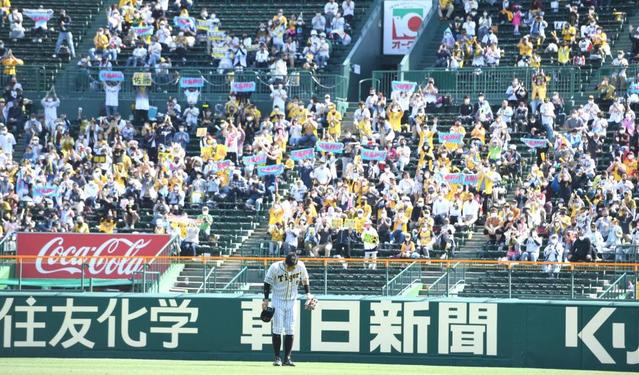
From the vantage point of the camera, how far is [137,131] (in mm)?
38594

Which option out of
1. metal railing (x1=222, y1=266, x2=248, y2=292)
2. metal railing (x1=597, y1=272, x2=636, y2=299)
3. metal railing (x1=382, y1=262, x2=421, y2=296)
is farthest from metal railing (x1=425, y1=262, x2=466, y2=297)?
metal railing (x1=222, y1=266, x2=248, y2=292)

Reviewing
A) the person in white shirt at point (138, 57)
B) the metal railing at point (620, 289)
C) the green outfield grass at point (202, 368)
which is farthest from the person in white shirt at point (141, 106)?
the metal railing at point (620, 289)

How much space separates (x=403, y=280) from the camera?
78.6 ft

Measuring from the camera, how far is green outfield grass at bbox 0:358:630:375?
19.4 m

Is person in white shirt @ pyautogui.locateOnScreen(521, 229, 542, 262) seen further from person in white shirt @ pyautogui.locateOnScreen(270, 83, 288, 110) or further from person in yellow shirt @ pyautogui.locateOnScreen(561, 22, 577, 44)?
person in white shirt @ pyautogui.locateOnScreen(270, 83, 288, 110)

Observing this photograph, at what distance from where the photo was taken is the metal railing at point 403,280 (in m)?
23.9

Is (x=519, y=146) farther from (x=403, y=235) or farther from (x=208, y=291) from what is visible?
(x=208, y=291)

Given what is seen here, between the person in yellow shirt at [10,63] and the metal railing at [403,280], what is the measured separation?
20.9 metres

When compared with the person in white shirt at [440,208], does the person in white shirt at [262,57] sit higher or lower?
higher

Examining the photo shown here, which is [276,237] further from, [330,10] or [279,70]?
[330,10]

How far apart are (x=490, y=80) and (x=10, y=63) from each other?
14.3 m

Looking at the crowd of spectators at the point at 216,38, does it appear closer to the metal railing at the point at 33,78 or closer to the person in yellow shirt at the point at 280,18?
the person in yellow shirt at the point at 280,18

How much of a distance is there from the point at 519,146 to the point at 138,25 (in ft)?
44.3

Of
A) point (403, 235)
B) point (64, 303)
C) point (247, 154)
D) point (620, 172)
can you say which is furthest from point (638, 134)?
point (64, 303)
